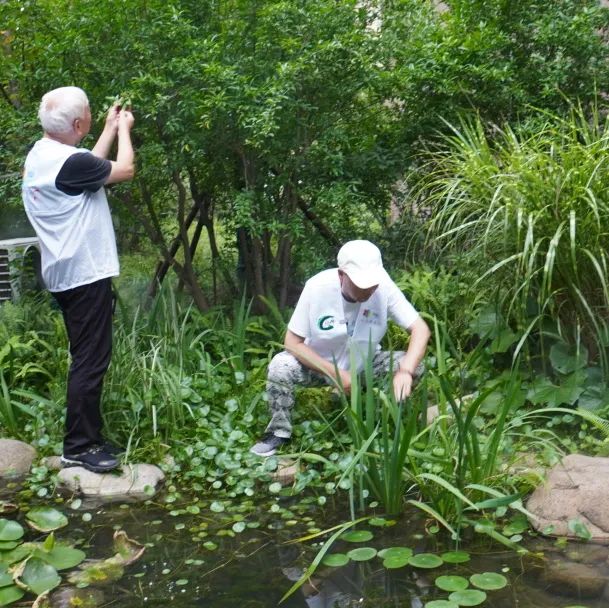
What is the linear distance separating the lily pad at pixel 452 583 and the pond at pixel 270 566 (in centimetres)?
3

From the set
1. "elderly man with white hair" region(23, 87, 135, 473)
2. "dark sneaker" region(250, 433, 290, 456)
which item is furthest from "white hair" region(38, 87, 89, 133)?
"dark sneaker" region(250, 433, 290, 456)

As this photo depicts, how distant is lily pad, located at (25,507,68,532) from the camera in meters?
3.94

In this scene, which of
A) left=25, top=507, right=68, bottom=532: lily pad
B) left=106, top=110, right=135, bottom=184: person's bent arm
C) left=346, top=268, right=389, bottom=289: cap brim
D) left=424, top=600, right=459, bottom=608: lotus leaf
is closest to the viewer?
left=424, top=600, right=459, bottom=608: lotus leaf

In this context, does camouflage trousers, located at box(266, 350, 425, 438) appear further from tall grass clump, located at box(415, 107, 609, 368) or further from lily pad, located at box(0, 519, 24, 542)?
lily pad, located at box(0, 519, 24, 542)

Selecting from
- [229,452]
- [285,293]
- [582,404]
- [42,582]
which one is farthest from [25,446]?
[582,404]

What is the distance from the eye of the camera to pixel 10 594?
130 inches

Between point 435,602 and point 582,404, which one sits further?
point 582,404

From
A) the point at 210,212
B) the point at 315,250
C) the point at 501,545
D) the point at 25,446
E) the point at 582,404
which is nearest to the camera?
the point at 501,545

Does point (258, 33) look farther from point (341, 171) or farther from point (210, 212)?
point (210, 212)

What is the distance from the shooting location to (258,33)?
5555 mm

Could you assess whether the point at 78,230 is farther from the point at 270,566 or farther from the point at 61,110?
the point at 270,566

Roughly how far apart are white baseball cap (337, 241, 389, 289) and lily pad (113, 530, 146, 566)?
154cm

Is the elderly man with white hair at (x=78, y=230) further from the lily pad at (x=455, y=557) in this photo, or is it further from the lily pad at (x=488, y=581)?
Result: the lily pad at (x=488, y=581)

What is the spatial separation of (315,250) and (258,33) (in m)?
1.47
